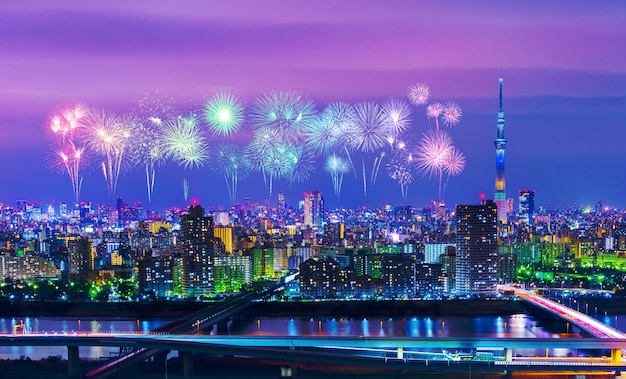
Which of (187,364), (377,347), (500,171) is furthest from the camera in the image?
(500,171)

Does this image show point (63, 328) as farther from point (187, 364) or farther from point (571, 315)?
point (571, 315)

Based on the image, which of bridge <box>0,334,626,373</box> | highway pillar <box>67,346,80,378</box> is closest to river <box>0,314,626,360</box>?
highway pillar <box>67,346,80,378</box>

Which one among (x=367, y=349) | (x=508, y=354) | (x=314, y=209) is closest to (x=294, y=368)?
(x=367, y=349)

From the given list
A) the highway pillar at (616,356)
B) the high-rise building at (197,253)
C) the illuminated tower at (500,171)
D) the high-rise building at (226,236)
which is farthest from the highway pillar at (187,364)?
the illuminated tower at (500,171)

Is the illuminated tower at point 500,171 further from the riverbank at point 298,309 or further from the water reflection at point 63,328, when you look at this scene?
the water reflection at point 63,328

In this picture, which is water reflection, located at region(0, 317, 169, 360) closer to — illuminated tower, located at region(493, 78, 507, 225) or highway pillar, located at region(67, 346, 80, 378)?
highway pillar, located at region(67, 346, 80, 378)

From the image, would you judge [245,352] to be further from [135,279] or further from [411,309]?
[135,279]
